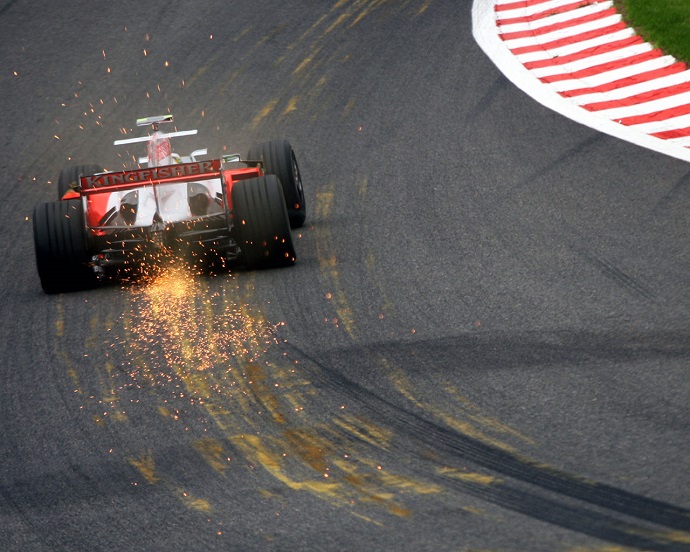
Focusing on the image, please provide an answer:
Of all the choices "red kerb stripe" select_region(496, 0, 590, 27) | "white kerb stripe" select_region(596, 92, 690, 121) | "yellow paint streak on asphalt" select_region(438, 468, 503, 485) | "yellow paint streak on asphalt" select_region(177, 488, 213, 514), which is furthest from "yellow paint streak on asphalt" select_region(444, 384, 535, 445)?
"red kerb stripe" select_region(496, 0, 590, 27)

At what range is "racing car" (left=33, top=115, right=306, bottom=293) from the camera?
428 inches

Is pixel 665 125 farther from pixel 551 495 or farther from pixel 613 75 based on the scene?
pixel 551 495

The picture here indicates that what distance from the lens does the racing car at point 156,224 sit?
10.9 m

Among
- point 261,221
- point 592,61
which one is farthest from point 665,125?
point 261,221

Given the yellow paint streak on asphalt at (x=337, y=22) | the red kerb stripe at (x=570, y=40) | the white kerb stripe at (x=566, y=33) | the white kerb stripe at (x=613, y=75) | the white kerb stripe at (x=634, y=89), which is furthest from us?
the yellow paint streak on asphalt at (x=337, y=22)

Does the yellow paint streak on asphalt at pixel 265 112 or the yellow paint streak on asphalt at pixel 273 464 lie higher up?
the yellow paint streak on asphalt at pixel 265 112

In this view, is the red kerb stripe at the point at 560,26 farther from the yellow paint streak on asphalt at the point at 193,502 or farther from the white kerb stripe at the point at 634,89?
the yellow paint streak on asphalt at the point at 193,502

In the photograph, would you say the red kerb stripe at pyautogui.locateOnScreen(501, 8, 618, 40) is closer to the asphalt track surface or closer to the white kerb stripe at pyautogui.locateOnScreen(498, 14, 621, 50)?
the white kerb stripe at pyautogui.locateOnScreen(498, 14, 621, 50)

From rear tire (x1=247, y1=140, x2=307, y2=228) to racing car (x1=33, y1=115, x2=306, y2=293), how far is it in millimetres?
811

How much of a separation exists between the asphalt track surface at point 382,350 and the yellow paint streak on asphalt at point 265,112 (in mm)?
34

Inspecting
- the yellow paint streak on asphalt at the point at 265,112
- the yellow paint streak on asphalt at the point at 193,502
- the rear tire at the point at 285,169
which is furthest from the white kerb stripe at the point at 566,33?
the yellow paint streak on asphalt at the point at 193,502

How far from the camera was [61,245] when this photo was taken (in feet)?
35.7

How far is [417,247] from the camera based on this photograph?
1145 centimetres

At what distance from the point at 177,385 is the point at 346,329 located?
5.13ft
